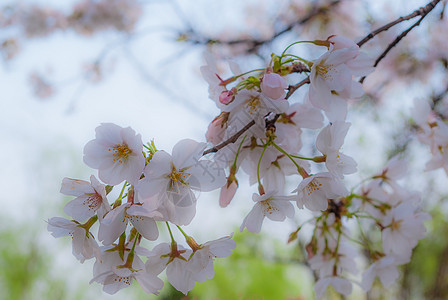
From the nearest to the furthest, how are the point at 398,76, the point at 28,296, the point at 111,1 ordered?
the point at 398,76 → the point at 111,1 → the point at 28,296

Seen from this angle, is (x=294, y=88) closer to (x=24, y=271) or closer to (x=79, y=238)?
(x=79, y=238)

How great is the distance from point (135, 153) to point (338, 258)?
56 centimetres

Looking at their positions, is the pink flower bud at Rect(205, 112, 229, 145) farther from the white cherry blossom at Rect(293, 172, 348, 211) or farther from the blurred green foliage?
the blurred green foliage

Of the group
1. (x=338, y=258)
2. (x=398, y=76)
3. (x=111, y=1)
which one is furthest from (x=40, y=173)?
(x=338, y=258)

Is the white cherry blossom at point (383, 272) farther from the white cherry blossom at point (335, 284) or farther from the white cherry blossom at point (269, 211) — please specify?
the white cherry blossom at point (269, 211)

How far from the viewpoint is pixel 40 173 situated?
9.39 metres

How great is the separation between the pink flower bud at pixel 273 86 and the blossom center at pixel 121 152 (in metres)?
0.22

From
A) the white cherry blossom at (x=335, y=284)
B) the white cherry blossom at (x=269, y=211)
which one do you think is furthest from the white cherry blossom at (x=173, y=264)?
the white cherry blossom at (x=335, y=284)

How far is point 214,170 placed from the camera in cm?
56

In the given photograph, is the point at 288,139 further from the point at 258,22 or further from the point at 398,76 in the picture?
the point at 258,22

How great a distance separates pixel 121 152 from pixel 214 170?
141mm

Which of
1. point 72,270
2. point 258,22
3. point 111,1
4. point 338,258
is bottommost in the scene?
point 338,258

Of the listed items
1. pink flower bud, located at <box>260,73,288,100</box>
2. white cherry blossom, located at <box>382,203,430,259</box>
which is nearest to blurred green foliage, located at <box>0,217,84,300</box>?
white cherry blossom, located at <box>382,203,430,259</box>

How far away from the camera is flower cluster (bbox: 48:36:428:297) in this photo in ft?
1.76
